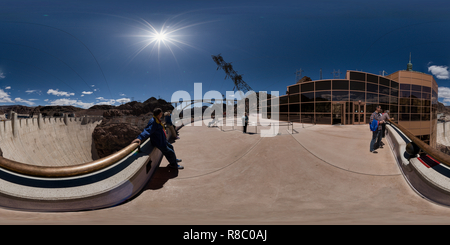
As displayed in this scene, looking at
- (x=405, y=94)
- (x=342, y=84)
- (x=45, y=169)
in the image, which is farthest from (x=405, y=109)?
(x=45, y=169)

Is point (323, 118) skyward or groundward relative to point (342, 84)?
groundward

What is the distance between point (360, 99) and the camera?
15977mm

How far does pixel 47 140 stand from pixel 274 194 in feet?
109

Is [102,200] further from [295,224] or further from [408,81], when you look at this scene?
[408,81]

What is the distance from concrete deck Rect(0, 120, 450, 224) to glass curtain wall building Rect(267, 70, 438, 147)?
12272 millimetres

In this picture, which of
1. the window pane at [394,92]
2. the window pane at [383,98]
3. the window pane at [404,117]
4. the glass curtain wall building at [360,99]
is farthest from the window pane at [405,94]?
the window pane at [383,98]

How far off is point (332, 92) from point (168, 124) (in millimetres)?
16949

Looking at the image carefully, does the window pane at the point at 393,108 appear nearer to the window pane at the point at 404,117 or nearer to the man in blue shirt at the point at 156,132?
the window pane at the point at 404,117

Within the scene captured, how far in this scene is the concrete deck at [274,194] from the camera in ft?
6.93

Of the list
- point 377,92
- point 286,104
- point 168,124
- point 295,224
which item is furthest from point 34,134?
point 377,92

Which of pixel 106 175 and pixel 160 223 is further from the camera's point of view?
pixel 106 175

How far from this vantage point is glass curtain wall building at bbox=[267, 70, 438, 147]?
15.7m

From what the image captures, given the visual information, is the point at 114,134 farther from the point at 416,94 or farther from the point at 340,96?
the point at 416,94

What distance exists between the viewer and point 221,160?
4766 millimetres
